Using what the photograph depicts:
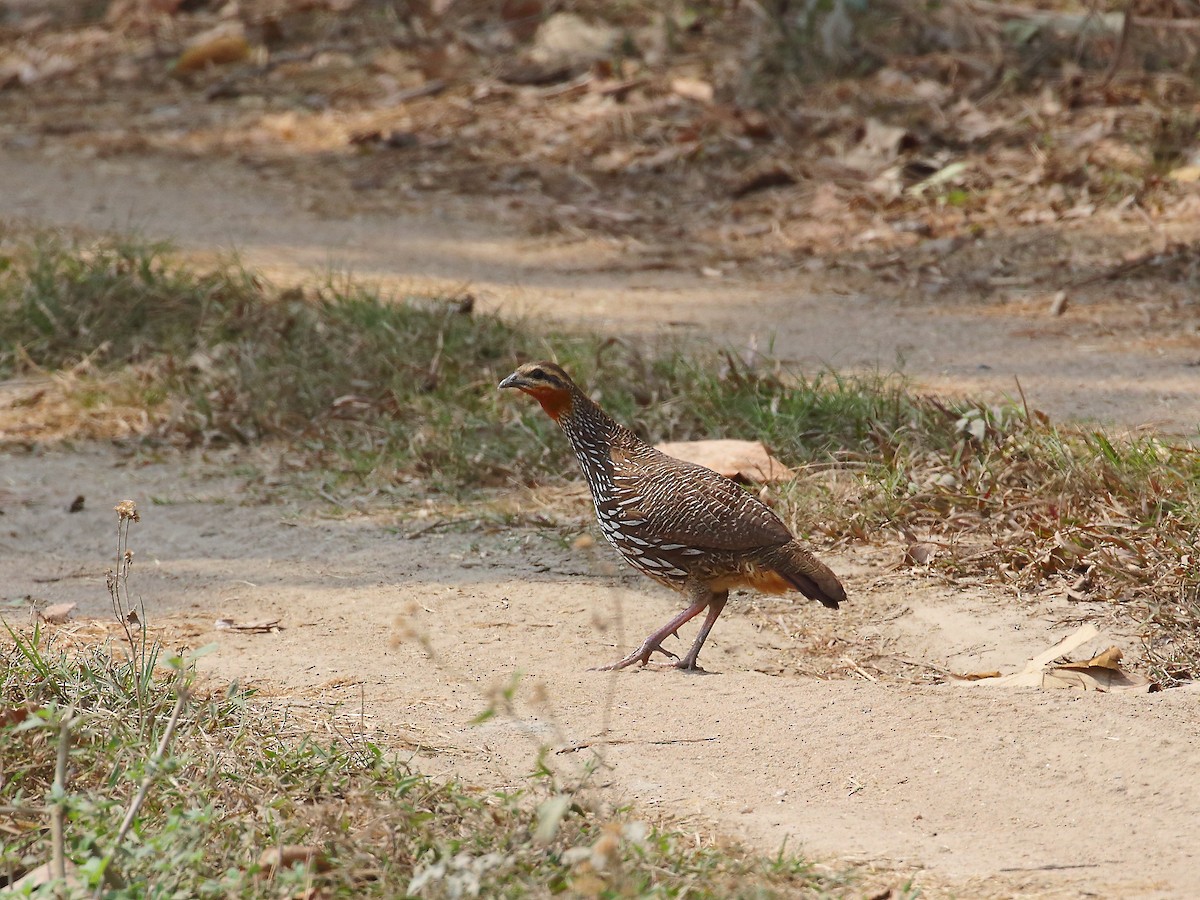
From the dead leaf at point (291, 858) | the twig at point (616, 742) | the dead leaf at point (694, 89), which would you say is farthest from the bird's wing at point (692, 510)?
the dead leaf at point (694, 89)

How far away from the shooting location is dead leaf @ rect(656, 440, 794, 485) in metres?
5.75

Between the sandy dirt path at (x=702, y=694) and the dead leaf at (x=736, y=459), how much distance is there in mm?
530

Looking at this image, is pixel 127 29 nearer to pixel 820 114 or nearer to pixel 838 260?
pixel 820 114

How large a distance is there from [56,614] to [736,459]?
2483 mm

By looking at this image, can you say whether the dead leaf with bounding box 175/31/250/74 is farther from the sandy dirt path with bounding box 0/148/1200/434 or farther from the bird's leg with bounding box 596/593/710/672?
the bird's leg with bounding box 596/593/710/672

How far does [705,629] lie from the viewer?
4652 mm

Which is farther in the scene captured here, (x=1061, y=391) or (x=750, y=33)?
(x=750, y=33)

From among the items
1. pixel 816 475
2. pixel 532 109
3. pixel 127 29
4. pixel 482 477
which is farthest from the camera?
pixel 127 29

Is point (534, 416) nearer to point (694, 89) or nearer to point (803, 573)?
point (803, 573)

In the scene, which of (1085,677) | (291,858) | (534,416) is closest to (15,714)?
(291,858)

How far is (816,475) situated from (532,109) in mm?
7433

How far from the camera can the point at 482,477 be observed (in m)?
6.35

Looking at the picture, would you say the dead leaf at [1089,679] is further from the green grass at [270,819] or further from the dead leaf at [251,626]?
the dead leaf at [251,626]

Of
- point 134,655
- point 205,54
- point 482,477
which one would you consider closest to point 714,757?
point 134,655
